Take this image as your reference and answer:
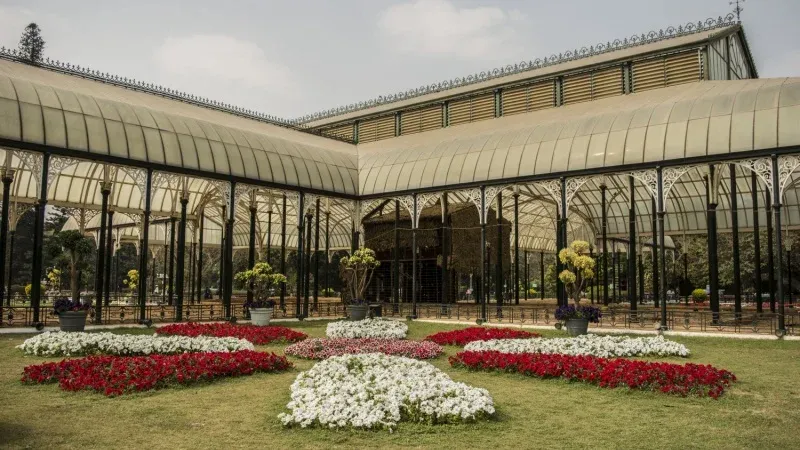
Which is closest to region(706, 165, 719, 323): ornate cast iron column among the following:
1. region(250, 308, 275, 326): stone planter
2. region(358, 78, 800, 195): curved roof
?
region(358, 78, 800, 195): curved roof

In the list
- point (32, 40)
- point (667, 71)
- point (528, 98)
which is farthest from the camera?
point (32, 40)

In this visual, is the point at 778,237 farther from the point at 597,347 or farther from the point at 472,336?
the point at 472,336

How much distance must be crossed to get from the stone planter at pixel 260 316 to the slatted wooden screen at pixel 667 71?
22.9 metres

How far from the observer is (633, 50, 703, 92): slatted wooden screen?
30312 mm

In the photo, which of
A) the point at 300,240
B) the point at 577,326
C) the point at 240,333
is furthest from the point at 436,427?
the point at 300,240

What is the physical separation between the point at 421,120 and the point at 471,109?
3954mm

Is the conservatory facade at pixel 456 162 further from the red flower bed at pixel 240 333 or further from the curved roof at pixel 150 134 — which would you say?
the red flower bed at pixel 240 333

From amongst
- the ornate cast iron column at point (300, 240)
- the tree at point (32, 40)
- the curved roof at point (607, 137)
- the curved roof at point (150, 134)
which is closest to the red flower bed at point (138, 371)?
the curved roof at point (150, 134)

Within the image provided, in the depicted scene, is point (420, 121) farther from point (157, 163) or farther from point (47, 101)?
point (47, 101)

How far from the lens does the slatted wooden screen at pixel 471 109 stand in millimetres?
38094

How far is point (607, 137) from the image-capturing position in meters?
25.4

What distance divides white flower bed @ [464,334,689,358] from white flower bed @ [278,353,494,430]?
6.01 m

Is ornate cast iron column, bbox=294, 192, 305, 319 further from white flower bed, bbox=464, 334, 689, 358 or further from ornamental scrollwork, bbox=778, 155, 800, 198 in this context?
ornamental scrollwork, bbox=778, 155, 800, 198

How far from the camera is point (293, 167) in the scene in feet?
101
